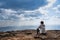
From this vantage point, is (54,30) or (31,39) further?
(54,30)

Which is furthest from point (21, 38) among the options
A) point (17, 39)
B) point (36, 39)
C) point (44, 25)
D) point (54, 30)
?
point (54, 30)

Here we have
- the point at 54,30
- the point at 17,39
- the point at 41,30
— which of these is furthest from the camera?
the point at 54,30

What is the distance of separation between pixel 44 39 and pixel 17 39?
2144mm

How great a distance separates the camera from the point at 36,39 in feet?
41.3

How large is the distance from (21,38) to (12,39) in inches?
29.5

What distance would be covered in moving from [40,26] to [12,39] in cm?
261

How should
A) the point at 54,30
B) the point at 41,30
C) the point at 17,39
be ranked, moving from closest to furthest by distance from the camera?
the point at 17,39, the point at 41,30, the point at 54,30

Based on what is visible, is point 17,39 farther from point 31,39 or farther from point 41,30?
point 41,30

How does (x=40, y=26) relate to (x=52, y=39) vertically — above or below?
above

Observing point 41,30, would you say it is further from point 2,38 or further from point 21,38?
point 2,38

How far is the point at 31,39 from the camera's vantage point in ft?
41.1

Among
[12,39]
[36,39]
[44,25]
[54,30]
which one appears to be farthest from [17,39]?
[54,30]

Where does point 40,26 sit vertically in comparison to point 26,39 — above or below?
above

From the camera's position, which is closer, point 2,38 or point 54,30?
point 2,38
